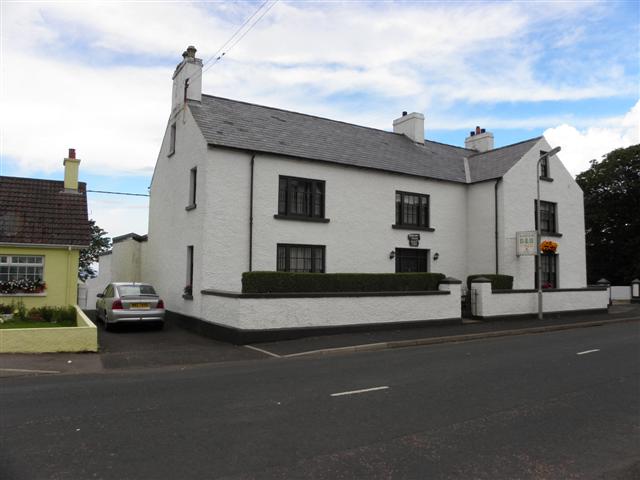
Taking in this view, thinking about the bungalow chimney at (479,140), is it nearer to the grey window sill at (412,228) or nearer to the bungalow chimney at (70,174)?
the grey window sill at (412,228)

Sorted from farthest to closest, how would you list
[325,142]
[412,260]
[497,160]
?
[497,160] → [412,260] → [325,142]

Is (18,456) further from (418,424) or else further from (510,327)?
(510,327)

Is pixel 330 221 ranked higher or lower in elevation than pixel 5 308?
higher

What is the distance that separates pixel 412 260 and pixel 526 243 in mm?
4778

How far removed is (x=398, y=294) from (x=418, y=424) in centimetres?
1039

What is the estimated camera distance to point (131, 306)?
16094 millimetres

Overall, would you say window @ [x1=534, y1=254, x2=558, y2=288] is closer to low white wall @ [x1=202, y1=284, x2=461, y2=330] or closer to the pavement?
the pavement

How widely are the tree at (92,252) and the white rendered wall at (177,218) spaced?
33.3 meters

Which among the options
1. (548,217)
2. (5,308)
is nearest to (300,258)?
(5,308)

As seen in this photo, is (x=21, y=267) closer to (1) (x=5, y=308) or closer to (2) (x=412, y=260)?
(1) (x=5, y=308)

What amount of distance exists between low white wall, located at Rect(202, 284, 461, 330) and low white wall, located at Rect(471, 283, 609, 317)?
5.23 ft

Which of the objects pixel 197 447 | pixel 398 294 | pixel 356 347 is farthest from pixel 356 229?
pixel 197 447

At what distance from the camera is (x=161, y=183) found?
72.4 feet

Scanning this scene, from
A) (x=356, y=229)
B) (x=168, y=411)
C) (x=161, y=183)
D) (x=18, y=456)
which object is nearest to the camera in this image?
Result: (x=18, y=456)
